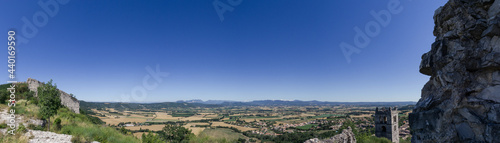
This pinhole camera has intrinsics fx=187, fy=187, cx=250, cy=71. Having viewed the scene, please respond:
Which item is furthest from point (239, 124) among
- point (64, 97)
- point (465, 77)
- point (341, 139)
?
point (465, 77)

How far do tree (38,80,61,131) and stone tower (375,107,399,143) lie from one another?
33.5m

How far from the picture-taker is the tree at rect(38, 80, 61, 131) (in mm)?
10352

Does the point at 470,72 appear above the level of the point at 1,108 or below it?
above

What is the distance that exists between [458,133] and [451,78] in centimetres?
83

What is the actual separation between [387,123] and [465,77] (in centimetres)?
2890

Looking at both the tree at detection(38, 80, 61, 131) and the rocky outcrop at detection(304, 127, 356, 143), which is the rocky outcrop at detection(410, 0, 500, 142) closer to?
the rocky outcrop at detection(304, 127, 356, 143)

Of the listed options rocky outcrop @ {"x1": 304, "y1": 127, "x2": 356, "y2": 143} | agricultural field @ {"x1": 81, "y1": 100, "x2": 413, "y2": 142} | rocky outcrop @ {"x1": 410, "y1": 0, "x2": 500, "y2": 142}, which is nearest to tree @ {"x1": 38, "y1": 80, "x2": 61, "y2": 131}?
agricultural field @ {"x1": 81, "y1": 100, "x2": 413, "y2": 142}

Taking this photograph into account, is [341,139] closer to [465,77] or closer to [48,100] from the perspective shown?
[465,77]

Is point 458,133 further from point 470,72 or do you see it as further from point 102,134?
point 102,134

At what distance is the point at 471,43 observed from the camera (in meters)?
2.76

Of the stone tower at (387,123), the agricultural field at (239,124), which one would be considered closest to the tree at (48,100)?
the agricultural field at (239,124)

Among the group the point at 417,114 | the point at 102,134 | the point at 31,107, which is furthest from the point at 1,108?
the point at 417,114

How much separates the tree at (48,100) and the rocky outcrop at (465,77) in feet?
52.4

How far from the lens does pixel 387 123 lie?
25.9 m
